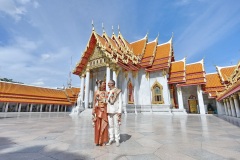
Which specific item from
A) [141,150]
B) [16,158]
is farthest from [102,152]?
[16,158]

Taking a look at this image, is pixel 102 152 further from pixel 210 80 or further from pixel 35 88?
pixel 35 88

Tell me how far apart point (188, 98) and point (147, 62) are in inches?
317

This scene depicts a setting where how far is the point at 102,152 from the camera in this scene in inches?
91.7

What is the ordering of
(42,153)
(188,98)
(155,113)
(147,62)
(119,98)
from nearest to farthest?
(42,153) → (119,98) → (155,113) → (147,62) → (188,98)

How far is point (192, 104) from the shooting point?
1886 cm

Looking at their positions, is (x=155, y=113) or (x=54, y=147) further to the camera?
(x=155, y=113)

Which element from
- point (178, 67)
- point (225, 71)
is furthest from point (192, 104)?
point (225, 71)

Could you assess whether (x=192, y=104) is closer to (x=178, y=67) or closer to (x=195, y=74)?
(x=195, y=74)

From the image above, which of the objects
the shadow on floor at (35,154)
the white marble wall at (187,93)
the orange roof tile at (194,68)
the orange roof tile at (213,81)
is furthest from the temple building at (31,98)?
the orange roof tile at (213,81)

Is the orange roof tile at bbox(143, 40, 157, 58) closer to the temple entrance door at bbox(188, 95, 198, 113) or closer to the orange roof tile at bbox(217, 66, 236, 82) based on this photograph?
the temple entrance door at bbox(188, 95, 198, 113)

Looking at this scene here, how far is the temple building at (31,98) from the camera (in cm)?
1734

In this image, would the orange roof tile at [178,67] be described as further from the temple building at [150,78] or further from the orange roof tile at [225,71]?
the orange roof tile at [225,71]

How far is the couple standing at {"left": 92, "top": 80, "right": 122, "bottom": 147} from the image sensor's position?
2.84m

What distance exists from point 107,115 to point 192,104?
1922 centimetres
